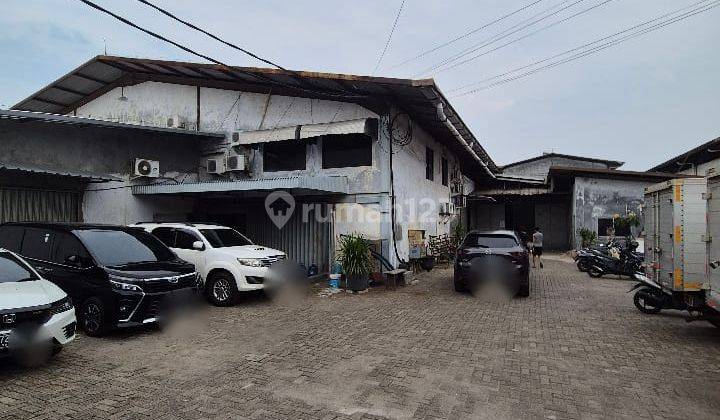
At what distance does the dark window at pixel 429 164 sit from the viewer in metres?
15.3

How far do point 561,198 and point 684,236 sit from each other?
66.8 feet

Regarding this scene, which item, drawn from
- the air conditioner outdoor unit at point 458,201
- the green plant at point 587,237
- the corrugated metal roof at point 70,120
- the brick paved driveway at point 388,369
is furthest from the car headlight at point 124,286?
the green plant at point 587,237

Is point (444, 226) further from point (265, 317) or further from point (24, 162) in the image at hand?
point (24, 162)

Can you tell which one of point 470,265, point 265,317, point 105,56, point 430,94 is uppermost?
point 105,56

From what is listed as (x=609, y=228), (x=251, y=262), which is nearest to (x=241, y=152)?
(x=251, y=262)

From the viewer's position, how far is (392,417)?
3916mm

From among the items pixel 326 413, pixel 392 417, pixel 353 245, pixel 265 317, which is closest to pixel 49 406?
pixel 326 413

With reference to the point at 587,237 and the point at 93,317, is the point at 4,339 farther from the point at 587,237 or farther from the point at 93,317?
the point at 587,237

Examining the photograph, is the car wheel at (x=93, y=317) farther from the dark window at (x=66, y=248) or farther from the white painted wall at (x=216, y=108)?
the white painted wall at (x=216, y=108)

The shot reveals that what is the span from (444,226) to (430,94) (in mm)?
8816

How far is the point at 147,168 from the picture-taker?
1255 centimetres

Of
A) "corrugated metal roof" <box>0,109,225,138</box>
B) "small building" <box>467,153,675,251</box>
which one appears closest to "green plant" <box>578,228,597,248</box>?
"small building" <box>467,153,675,251</box>

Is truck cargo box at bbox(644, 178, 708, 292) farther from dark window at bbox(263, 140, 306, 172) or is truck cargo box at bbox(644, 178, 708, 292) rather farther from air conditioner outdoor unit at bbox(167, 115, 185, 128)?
air conditioner outdoor unit at bbox(167, 115, 185, 128)

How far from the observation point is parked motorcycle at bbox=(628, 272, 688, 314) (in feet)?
22.7
